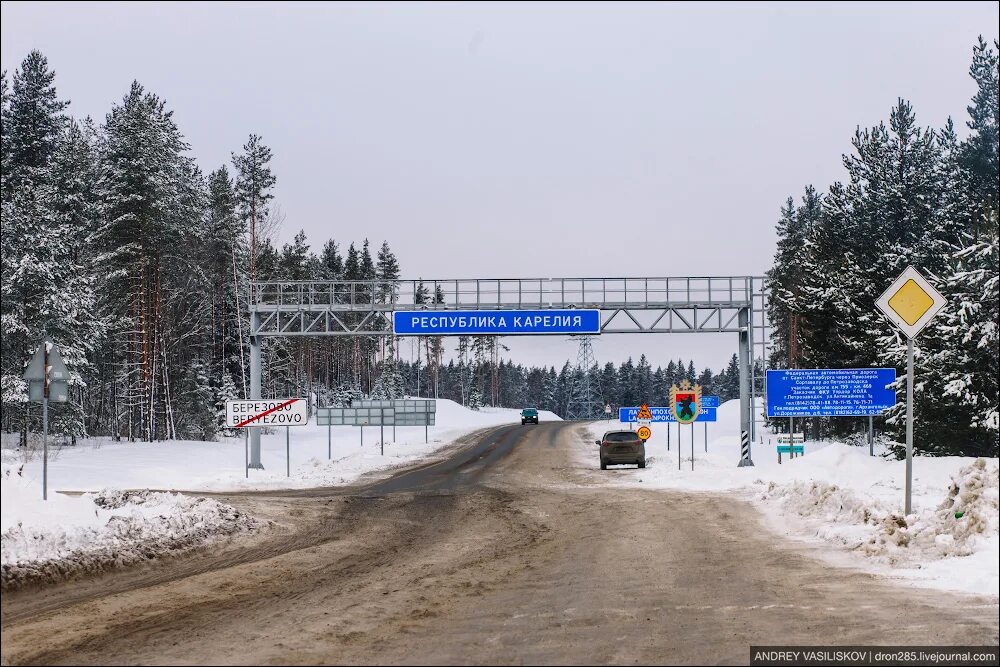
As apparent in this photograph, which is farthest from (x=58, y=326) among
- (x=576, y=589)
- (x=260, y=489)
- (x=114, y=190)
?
(x=576, y=589)

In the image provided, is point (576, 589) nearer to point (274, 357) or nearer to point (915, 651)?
point (915, 651)

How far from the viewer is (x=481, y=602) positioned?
914 cm

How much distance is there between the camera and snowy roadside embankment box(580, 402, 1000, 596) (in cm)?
1041

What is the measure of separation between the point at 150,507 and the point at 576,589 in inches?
307

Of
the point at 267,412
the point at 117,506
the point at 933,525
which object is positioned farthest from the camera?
the point at 267,412

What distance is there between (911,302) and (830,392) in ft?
56.9

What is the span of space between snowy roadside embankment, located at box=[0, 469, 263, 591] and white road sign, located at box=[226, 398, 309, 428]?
12579 mm

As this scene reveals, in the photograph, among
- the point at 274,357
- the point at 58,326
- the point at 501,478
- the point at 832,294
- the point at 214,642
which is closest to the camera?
the point at 214,642

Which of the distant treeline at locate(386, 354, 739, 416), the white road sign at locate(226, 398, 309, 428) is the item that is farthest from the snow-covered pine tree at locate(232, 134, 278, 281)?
the distant treeline at locate(386, 354, 739, 416)

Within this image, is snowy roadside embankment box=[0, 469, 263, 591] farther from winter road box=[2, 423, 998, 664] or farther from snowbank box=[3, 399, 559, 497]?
snowbank box=[3, 399, 559, 497]

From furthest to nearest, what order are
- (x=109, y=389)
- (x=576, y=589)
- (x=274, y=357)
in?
(x=274, y=357), (x=109, y=389), (x=576, y=589)

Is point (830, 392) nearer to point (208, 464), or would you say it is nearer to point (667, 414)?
point (667, 414)

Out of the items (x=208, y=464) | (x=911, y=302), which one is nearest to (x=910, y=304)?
(x=911, y=302)

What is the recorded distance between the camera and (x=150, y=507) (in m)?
14.5
